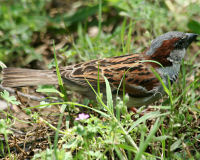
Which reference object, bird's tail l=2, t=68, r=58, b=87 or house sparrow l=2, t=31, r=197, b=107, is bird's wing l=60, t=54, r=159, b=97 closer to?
house sparrow l=2, t=31, r=197, b=107

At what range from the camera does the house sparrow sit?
3701 millimetres

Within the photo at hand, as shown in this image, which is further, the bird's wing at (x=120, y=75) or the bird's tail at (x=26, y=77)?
the bird's tail at (x=26, y=77)

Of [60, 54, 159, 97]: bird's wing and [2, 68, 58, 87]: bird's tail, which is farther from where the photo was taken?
[2, 68, 58, 87]: bird's tail

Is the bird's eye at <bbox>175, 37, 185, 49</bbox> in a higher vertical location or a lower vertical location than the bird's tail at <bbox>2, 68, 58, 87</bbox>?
higher

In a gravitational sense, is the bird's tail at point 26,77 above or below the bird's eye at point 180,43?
below

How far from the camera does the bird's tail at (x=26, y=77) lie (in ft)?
12.5

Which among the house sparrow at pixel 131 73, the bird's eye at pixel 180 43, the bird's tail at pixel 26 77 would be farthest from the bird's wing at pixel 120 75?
the bird's eye at pixel 180 43

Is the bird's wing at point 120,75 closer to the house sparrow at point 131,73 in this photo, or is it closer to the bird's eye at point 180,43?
the house sparrow at point 131,73

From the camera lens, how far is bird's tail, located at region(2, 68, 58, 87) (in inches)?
149

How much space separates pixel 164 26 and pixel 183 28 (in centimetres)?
35

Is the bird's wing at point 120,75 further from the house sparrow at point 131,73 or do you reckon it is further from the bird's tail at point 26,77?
the bird's tail at point 26,77

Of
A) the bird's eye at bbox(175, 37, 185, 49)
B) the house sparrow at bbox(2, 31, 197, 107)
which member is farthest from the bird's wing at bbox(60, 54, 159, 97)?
the bird's eye at bbox(175, 37, 185, 49)

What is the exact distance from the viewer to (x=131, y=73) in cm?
372

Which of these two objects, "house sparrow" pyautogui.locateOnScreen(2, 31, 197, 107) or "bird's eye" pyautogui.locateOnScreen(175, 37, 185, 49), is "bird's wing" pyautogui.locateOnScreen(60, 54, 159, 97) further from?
"bird's eye" pyautogui.locateOnScreen(175, 37, 185, 49)
